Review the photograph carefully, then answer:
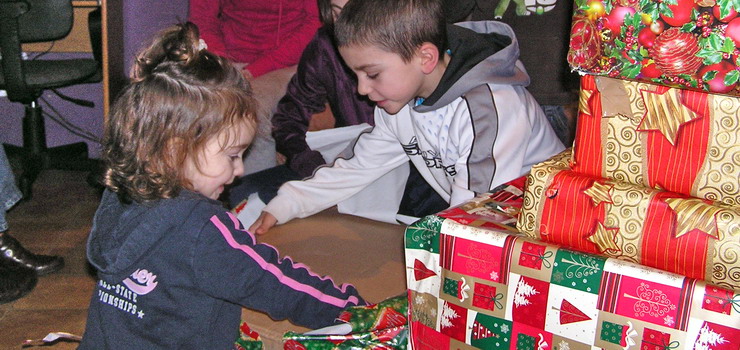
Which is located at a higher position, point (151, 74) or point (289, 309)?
point (151, 74)

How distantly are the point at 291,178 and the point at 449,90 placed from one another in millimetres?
655

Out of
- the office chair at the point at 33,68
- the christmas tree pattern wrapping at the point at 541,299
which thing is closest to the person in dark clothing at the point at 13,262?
the office chair at the point at 33,68

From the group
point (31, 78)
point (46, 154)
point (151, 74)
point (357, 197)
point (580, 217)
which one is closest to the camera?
point (580, 217)

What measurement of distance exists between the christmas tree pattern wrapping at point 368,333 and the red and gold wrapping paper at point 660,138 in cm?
39

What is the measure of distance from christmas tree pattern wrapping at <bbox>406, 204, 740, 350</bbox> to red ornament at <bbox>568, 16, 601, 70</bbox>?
0.22 m

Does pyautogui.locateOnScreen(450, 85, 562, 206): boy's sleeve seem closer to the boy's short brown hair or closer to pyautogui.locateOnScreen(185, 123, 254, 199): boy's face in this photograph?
the boy's short brown hair

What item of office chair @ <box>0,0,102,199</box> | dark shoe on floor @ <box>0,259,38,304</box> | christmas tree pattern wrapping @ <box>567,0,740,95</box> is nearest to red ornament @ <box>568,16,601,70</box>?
christmas tree pattern wrapping @ <box>567,0,740,95</box>

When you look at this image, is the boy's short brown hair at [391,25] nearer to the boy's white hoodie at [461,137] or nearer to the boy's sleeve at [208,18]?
the boy's white hoodie at [461,137]

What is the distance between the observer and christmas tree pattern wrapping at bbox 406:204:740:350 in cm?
79

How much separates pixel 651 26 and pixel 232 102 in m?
0.55

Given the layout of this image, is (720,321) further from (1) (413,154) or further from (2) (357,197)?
(2) (357,197)

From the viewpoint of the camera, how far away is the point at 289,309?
1.05 meters

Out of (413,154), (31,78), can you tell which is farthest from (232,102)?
(31,78)

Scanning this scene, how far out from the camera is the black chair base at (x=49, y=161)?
2.71 m
